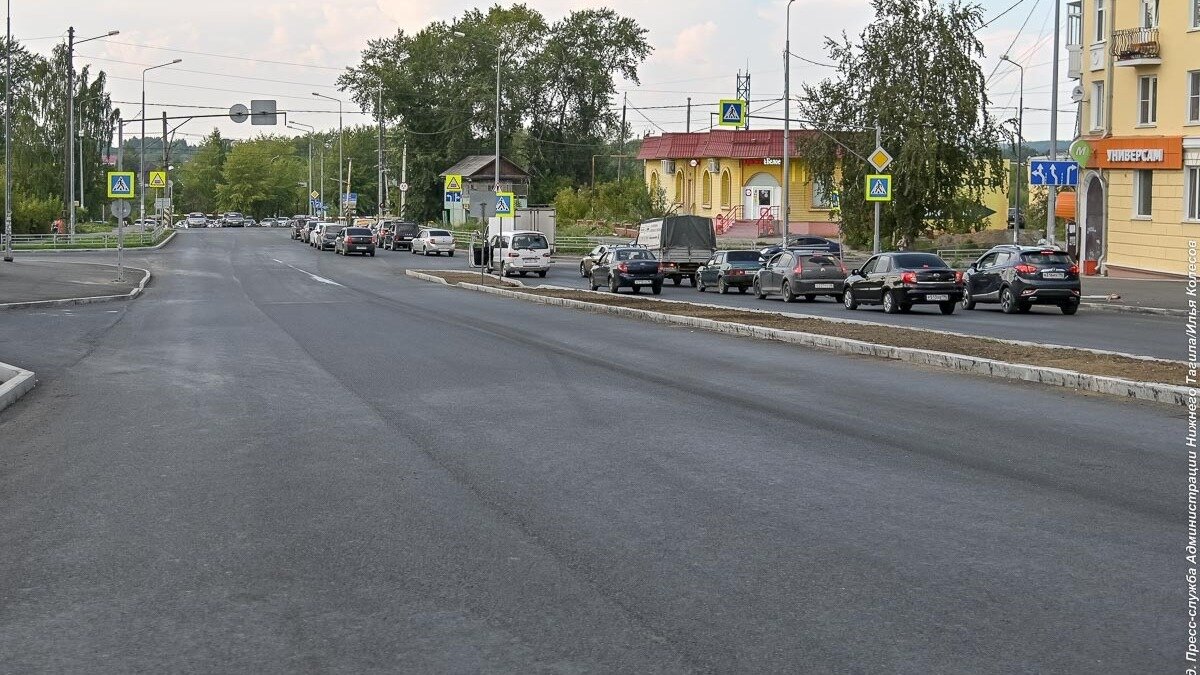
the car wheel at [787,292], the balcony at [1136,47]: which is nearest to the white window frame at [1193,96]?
the balcony at [1136,47]

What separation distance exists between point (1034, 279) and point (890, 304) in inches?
128

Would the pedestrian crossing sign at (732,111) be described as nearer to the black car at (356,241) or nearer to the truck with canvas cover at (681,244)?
the truck with canvas cover at (681,244)

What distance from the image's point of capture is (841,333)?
22469mm

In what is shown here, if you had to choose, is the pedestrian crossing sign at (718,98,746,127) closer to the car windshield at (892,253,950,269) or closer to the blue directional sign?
the blue directional sign

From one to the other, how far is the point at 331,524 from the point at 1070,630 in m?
4.28

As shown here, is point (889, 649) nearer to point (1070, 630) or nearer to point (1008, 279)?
point (1070, 630)

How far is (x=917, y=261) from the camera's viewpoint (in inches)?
1265

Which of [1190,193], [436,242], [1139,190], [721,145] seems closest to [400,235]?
[436,242]

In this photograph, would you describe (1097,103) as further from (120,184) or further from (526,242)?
(120,184)

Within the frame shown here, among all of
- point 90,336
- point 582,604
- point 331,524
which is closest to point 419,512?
point 331,524

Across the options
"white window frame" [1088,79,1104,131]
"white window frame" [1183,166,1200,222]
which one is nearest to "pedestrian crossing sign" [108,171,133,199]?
"white window frame" [1183,166,1200,222]

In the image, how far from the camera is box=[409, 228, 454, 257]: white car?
3041 inches

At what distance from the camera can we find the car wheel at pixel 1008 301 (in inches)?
1244

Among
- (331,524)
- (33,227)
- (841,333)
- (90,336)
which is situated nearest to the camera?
(331,524)
